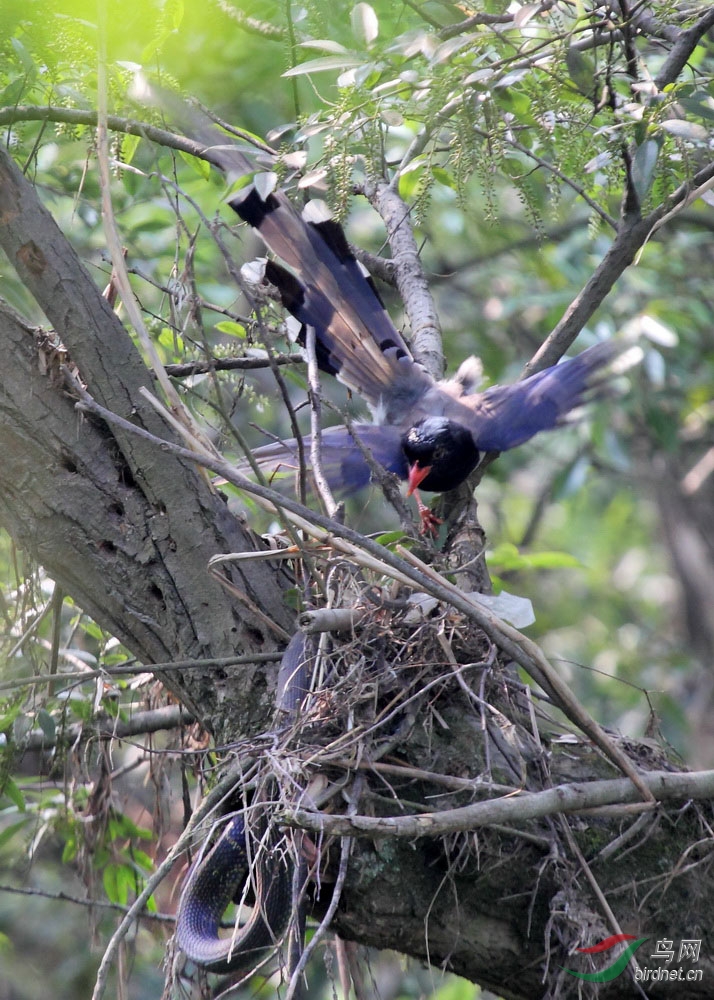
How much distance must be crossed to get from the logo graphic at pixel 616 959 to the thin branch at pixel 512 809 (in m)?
0.34

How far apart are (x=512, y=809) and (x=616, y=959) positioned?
1.94 feet

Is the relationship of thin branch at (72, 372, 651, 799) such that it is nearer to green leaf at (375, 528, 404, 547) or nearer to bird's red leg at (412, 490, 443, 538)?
green leaf at (375, 528, 404, 547)

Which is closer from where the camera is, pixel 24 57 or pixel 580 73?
pixel 24 57

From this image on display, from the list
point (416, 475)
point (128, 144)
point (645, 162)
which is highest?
point (128, 144)

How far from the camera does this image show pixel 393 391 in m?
4.50

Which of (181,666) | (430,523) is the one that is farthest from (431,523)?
(181,666)

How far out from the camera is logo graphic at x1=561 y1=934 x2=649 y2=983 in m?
2.39

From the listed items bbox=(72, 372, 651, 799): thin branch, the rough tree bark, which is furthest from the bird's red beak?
bbox=(72, 372, 651, 799): thin branch

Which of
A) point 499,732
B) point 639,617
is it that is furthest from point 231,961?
point 639,617

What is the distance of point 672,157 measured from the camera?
2729 mm

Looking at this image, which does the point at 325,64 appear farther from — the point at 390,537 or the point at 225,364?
the point at 390,537

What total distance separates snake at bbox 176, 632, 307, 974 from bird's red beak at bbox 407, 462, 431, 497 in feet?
6.49

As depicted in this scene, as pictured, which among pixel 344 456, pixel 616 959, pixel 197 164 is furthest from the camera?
pixel 344 456

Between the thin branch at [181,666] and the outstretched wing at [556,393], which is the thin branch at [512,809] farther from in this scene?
the outstretched wing at [556,393]
